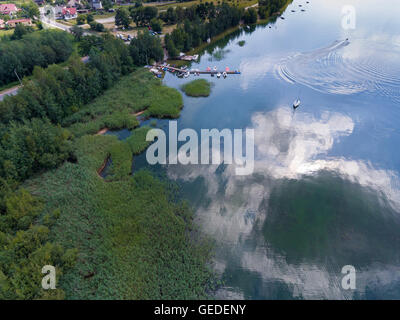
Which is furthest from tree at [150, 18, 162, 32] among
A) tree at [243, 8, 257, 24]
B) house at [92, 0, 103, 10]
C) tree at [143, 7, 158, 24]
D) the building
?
house at [92, 0, 103, 10]

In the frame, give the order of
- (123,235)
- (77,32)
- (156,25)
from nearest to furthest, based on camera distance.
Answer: (123,235), (77,32), (156,25)

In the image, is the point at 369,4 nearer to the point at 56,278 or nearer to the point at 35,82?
the point at 35,82

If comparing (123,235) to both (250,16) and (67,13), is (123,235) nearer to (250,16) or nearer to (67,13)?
(250,16)

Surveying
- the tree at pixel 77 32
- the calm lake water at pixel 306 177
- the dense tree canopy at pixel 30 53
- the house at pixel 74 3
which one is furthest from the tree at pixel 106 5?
the calm lake water at pixel 306 177

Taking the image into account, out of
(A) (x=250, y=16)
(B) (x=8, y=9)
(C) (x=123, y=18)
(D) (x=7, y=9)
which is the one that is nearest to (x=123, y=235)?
(C) (x=123, y=18)

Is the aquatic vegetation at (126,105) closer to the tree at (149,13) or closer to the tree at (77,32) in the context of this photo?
the tree at (77,32)

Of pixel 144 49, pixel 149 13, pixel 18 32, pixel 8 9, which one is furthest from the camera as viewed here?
pixel 8 9

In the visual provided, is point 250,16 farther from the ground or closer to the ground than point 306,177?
farther from the ground
